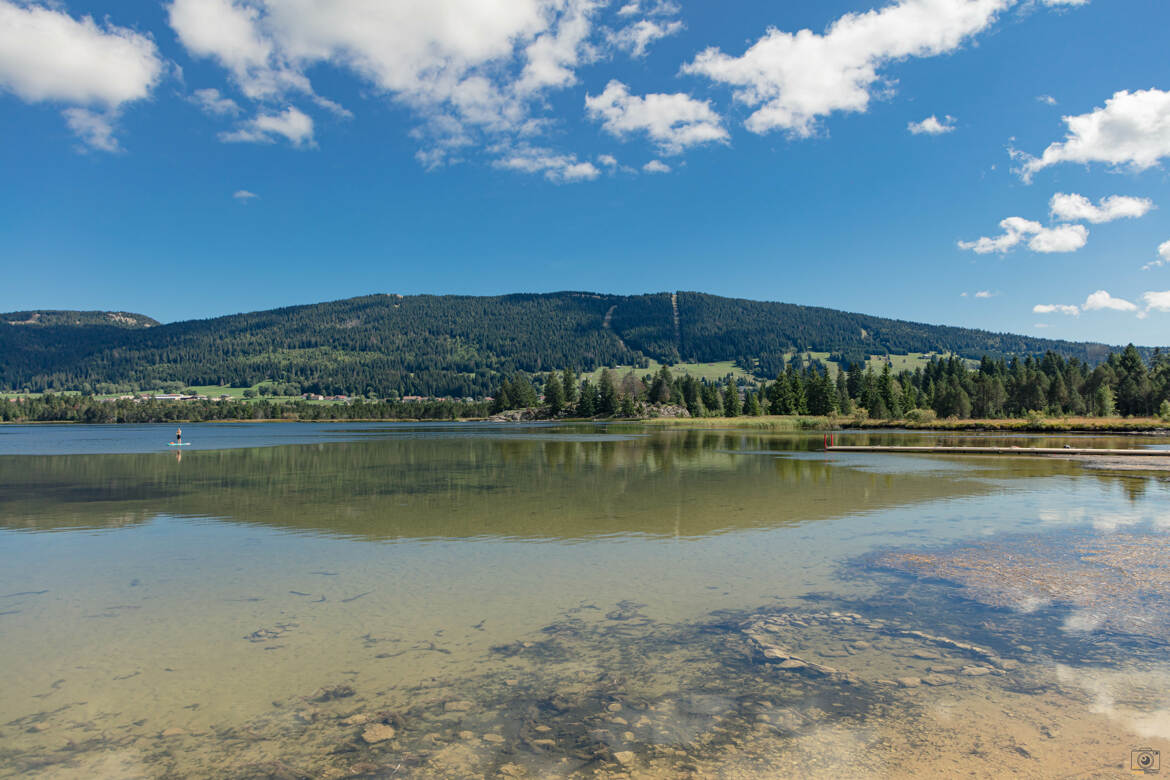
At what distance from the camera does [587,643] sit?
9.55m

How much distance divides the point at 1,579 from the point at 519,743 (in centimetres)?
1404

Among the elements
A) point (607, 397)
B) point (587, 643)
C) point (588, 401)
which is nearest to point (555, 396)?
point (588, 401)

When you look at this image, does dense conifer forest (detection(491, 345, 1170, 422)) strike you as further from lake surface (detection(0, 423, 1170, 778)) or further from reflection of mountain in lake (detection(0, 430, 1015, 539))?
lake surface (detection(0, 423, 1170, 778))

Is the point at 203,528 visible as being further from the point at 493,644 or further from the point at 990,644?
the point at 990,644

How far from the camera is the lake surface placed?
649cm

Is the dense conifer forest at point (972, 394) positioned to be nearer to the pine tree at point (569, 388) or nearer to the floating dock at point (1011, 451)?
the pine tree at point (569, 388)

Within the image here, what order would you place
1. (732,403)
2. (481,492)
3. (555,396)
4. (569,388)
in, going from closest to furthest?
(481,492), (732,403), (555,396), (569,388)

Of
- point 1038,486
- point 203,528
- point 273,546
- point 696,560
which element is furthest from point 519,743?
point 1038,486

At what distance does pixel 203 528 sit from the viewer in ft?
65.7

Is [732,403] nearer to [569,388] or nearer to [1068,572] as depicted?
[569,388]

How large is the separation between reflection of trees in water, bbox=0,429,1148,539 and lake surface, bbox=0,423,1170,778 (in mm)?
469

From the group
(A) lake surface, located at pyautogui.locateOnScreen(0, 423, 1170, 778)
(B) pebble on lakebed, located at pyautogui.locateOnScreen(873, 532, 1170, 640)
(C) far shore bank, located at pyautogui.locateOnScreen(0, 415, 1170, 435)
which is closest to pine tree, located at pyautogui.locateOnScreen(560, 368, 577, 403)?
(C) far shore bank, located at pyautogui.locateOnScreen(0, 415, 1170, 435)

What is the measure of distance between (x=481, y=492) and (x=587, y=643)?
19329mm

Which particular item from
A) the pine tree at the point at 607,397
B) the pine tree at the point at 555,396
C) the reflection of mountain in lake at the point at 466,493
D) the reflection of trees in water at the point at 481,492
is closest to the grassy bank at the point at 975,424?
the pine tree at the point at 607,397
